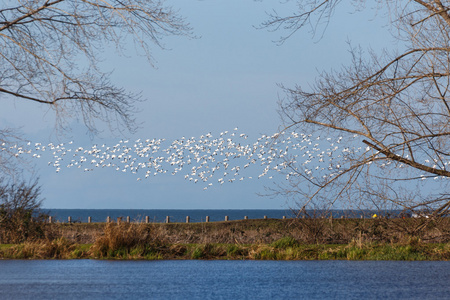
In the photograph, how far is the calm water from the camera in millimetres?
11188

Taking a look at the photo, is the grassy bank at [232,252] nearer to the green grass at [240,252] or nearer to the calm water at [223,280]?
the green grass at [240,252]

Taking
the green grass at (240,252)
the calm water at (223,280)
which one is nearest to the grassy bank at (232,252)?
the green grass at (240,252)

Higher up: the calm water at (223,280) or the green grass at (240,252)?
the green grass at (240,252)

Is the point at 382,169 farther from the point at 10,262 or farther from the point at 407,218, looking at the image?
the point at 10,262

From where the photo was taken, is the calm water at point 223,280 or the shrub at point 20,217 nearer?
the calm water at point 223,280

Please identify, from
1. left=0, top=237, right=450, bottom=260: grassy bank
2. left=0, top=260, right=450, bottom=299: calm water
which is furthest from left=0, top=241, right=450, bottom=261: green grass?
left=0, top=260, right=450, bottom=299: calm water

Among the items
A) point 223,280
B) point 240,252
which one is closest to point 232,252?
point 240,252

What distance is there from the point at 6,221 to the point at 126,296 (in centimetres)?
1466

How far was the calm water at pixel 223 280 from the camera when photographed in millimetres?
11188

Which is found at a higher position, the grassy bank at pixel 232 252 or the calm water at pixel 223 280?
the grassy bank at pixel 232 252

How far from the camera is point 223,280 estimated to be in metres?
13.2

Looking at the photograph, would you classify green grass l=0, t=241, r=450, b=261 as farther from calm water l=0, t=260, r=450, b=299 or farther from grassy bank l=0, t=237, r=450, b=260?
calm water l=0, t=260, r=450, b=299

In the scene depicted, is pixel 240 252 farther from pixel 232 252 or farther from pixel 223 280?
pixel 223 280

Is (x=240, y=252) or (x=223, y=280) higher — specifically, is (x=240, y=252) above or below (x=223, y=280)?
above
